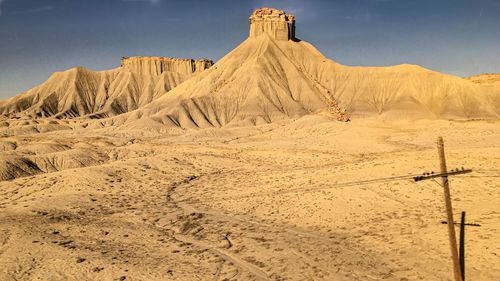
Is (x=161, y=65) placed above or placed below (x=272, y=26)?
below

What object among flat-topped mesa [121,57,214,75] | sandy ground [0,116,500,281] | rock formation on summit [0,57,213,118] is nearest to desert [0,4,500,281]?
sandy ground [0,116,500,281]

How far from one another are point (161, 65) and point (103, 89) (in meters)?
27.1

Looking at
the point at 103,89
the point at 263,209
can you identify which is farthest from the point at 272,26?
the point at 263,209

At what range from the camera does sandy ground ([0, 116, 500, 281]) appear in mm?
12562

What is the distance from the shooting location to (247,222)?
1780cm

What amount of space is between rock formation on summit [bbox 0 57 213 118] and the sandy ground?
376 ft

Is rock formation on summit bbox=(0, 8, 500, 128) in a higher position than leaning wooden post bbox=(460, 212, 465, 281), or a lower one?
higher

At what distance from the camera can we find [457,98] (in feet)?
328

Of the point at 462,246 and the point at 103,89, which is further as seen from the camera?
the point at 103,89

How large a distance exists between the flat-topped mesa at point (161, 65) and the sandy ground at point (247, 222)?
141 m

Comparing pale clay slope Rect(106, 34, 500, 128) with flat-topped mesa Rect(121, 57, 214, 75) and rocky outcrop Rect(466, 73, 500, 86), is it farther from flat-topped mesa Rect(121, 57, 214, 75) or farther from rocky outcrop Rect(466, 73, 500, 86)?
flat-topped mesa Rect(121, 57, 214, 75)

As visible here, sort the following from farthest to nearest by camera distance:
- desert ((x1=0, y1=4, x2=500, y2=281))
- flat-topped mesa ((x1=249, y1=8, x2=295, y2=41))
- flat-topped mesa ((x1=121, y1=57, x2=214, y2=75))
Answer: flat-topped mesa ((x1=121, y1=57, x2=214, y2=75)) < flat-topped mesa ((x1=249, y1=8, x2=295, y2=41)) < desert ((x1=0, y1=4, x2=500, y2=281))

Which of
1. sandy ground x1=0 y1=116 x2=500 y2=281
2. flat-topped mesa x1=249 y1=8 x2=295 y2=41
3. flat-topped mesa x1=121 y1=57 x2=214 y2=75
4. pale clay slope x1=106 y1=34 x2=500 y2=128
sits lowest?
sandy ground x1=0 y1=116 x2=500 y2=281

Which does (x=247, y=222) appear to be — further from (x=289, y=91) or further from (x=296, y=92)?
(x=296, y=92)
